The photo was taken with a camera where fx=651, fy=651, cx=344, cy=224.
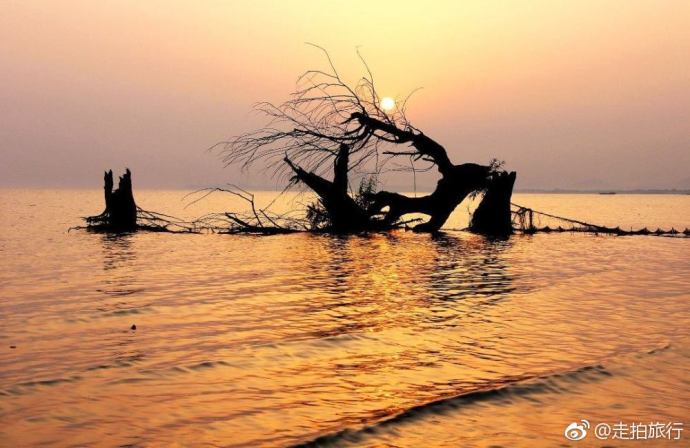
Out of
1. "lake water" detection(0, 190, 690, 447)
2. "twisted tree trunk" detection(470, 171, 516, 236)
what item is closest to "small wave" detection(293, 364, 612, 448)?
"lake water" detection(0, 190, 690, 447)

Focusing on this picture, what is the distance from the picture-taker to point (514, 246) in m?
23.5

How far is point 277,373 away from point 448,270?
9864 mm

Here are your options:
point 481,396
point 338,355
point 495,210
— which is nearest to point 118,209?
point 495,210

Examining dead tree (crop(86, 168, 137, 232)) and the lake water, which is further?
dead tree (crop(86, 168, 137, 232))

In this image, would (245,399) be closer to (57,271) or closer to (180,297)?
(180,297)

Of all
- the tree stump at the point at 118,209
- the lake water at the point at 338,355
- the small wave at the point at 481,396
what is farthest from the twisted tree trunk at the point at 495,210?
the small wave at the point at 481,396

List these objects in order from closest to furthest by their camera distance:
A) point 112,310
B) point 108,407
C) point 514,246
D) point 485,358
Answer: point 108,407 < point 485,358 < point 112,310 < point 514,246

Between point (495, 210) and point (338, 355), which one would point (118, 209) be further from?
point (338, 355)

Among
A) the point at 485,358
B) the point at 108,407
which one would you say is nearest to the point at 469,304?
the point at 485,358

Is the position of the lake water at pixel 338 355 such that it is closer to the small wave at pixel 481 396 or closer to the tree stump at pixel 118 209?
the small wave at pixel 481 396

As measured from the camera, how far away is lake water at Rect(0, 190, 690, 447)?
505 centimetres

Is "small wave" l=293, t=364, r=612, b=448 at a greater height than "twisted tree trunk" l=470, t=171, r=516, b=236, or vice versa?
"twisted tree trunk" l=470, t=171, r=516, b=236

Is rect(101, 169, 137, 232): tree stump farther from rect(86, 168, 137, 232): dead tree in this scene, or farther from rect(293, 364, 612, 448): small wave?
rect(293, 364, 612, 448): small wave

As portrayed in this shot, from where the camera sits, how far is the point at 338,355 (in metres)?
7.34
